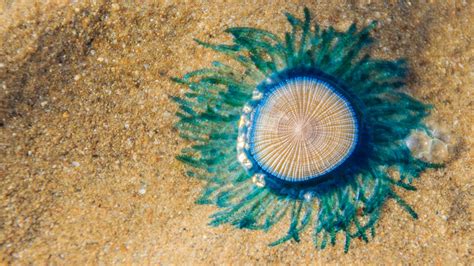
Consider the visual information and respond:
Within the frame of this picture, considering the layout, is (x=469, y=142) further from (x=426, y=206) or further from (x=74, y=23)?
(x=74, y=23)

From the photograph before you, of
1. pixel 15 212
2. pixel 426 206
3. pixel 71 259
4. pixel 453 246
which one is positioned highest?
pixel 426 206

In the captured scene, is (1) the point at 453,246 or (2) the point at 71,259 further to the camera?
(1) the point at 453,246

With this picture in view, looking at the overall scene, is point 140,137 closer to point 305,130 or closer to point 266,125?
point 266,125

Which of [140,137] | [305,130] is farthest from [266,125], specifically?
[140,137]

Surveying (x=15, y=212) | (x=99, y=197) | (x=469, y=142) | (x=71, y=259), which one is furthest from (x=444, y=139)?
(x=15, y=212)

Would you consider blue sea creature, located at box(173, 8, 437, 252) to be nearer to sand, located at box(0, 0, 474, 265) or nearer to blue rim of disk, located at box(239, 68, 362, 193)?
blue rim of disk, located at box(239, 68, 362, 193)

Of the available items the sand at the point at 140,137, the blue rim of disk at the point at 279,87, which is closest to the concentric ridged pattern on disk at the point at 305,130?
the blue rim of disk at the point at 279,87
